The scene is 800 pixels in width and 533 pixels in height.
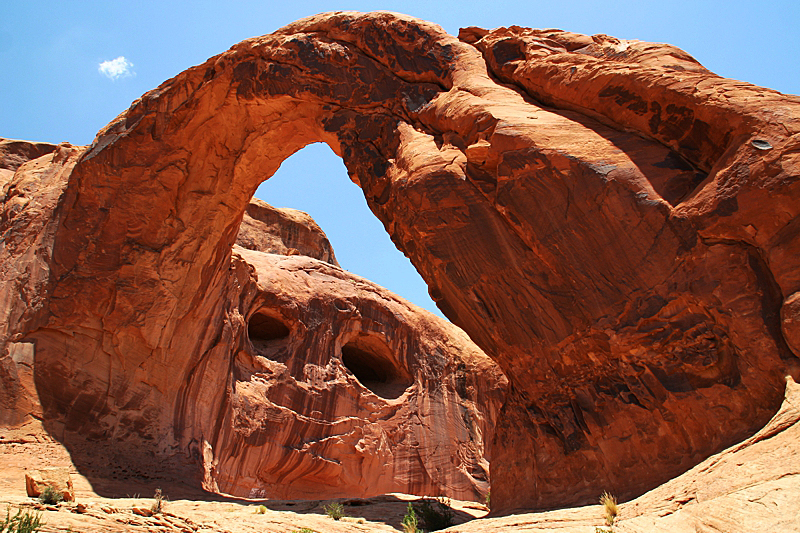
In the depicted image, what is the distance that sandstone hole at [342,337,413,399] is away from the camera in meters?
17.4

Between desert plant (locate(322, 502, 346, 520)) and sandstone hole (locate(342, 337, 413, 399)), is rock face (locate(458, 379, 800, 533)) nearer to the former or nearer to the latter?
desert plant (locate(322, 502, 346, 520))

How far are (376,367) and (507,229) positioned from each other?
11.6m

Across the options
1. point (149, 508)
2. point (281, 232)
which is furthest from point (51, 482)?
point (281, 232)

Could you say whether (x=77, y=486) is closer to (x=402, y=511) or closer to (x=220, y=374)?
(x=220, y=374)

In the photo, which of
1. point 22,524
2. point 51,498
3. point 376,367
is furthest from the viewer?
point 376,367

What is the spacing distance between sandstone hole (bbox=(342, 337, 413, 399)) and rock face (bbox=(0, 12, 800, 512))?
5361 millimetres

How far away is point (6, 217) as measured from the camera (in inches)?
491

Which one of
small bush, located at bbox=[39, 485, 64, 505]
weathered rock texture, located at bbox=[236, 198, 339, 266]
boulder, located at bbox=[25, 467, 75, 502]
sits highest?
weathered rock texture, located at bbox=[236, 198, 339, 266]

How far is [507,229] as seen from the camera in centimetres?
786

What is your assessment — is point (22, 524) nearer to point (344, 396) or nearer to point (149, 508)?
point (149, 508)

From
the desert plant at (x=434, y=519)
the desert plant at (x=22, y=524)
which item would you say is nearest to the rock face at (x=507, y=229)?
the desert plant at (x=434, y=519)

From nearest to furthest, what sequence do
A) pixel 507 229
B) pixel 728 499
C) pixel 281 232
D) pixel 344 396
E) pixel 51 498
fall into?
pixel 728 499, pixel 51 498, pixel 507 229, pixel 344 396, pixel 281 232

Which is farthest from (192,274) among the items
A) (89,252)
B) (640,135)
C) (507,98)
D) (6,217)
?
(640,135)

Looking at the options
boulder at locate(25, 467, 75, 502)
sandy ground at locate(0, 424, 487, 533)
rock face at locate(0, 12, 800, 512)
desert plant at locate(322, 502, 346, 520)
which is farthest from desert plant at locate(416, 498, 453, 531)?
boulder at locate(25, 467, 75, 502)
